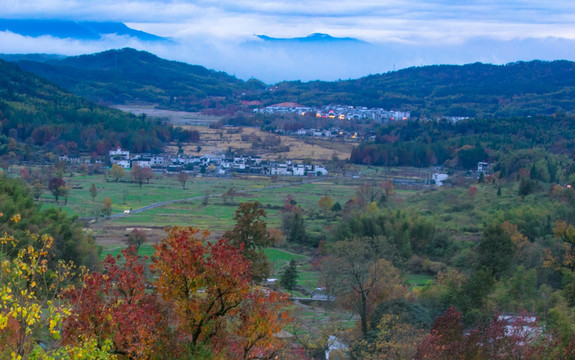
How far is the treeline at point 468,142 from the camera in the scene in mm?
74562

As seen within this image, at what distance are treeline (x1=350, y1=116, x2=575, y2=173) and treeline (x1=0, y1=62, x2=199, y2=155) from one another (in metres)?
26.2

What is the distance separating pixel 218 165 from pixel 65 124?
24896 mm

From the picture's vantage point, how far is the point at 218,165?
70.7 meters

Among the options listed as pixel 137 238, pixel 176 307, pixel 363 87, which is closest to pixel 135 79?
pixel 363 87

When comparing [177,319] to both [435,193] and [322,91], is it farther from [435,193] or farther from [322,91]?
[322,91]

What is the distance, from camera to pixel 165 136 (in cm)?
→ 8794

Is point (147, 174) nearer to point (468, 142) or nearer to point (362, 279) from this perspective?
point (468, 142)

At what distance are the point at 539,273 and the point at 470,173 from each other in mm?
42238

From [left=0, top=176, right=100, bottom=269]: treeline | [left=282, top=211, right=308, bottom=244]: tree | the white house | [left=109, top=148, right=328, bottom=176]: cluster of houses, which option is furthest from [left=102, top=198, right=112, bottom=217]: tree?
the white house

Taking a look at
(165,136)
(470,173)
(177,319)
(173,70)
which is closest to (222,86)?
(173,70)

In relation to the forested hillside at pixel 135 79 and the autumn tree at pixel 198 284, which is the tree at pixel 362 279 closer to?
the autumn tree at pixel 198 284

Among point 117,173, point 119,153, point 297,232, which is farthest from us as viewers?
point 119,153

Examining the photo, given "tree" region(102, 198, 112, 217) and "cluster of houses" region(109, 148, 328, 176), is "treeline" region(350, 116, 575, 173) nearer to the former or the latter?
"cluster of houses" region(109, 148, 328, 176)

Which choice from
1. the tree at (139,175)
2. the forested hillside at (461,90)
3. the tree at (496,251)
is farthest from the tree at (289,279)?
the forested hillside at (461,90)
